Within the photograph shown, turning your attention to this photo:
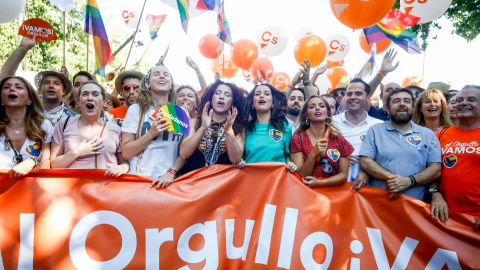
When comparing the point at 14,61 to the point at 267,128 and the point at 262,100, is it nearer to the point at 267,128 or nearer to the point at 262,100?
the point at 262,100

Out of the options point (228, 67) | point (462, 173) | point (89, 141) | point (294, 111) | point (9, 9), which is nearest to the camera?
point (462, 173)

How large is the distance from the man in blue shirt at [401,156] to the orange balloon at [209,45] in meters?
7.93

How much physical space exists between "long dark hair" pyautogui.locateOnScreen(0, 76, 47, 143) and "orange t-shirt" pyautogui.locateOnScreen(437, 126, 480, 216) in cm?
385

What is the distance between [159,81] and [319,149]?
1786 millimetres

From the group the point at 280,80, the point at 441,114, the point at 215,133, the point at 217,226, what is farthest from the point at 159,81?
the point at 280,80

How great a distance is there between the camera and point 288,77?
12.9m

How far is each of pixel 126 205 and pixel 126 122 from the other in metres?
0.79

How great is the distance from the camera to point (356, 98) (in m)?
4.42

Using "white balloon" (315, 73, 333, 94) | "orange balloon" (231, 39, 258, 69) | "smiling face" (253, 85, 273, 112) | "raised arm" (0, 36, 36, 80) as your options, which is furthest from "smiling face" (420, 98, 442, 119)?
"orange balloon" (231, 39, 258, 69)

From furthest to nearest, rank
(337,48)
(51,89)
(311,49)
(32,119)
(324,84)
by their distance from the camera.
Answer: (337,48), (324,84), (311,49), (51,89), (32,119)

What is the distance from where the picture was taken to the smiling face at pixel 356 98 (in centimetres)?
439

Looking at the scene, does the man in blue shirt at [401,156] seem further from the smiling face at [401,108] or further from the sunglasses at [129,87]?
the sunglasses at [129,87]

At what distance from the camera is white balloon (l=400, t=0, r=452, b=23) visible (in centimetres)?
689

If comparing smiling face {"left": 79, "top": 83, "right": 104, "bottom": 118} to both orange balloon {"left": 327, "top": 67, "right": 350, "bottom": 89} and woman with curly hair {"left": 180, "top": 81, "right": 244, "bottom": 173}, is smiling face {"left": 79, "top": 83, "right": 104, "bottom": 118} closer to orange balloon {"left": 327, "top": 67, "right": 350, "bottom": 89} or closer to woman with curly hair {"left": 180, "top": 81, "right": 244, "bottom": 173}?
woman with curly hair {"left": 180, "top": 81, "right": 244, "bottom": 173}
